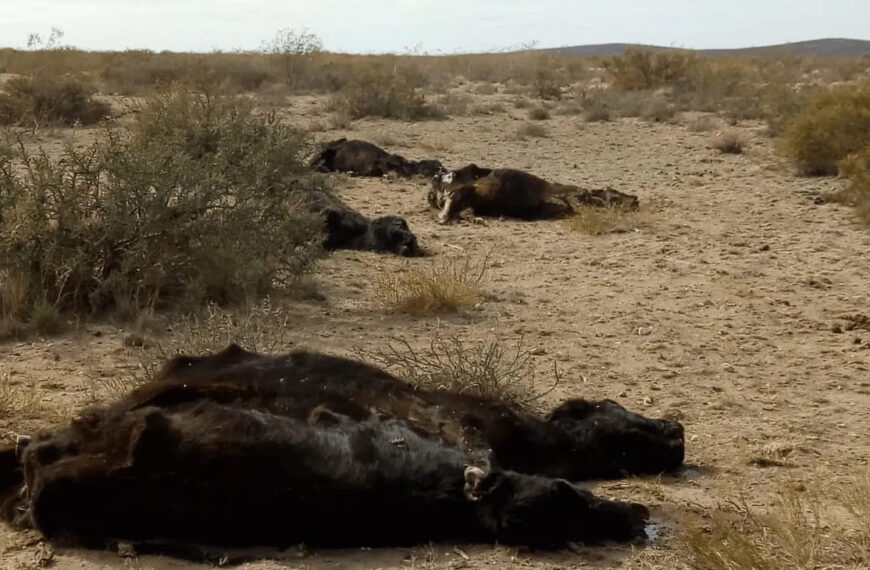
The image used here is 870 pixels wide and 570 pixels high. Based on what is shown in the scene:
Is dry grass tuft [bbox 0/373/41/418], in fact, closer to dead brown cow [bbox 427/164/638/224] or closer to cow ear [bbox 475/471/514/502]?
cow ear [bbox 475/471/514/502]

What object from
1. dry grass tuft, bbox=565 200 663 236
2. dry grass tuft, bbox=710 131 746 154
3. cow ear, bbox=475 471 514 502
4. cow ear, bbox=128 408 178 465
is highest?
cow ear, bbox=128 408 178 465

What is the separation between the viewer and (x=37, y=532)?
4164mm

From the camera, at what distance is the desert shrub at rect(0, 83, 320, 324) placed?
24.5ft

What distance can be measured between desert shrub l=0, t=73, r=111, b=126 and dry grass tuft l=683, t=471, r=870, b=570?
51.8 ft

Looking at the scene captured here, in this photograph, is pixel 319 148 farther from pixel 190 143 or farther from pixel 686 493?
pixel 686 493

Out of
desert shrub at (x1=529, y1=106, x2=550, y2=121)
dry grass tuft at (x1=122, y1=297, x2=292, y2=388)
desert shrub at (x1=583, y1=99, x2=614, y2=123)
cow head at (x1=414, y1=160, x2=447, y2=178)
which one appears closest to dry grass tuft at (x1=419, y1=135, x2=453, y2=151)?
cow head at (x1=414, y1=160, x2=447, y2=178)

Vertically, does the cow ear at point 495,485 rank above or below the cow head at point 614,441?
above

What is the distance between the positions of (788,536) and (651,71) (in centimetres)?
2681

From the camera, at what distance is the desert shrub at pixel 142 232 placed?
7.46 metres

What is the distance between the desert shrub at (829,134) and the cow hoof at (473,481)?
1108cm

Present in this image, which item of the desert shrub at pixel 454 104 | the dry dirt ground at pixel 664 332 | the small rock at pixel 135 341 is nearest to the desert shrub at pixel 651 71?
the desert shrub at pixel 454 104

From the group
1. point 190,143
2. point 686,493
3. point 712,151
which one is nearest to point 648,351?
point 686,493

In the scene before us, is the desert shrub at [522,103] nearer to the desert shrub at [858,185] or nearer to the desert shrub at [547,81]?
the desert shrub at [547,81]

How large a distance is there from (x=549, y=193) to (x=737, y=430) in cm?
667
